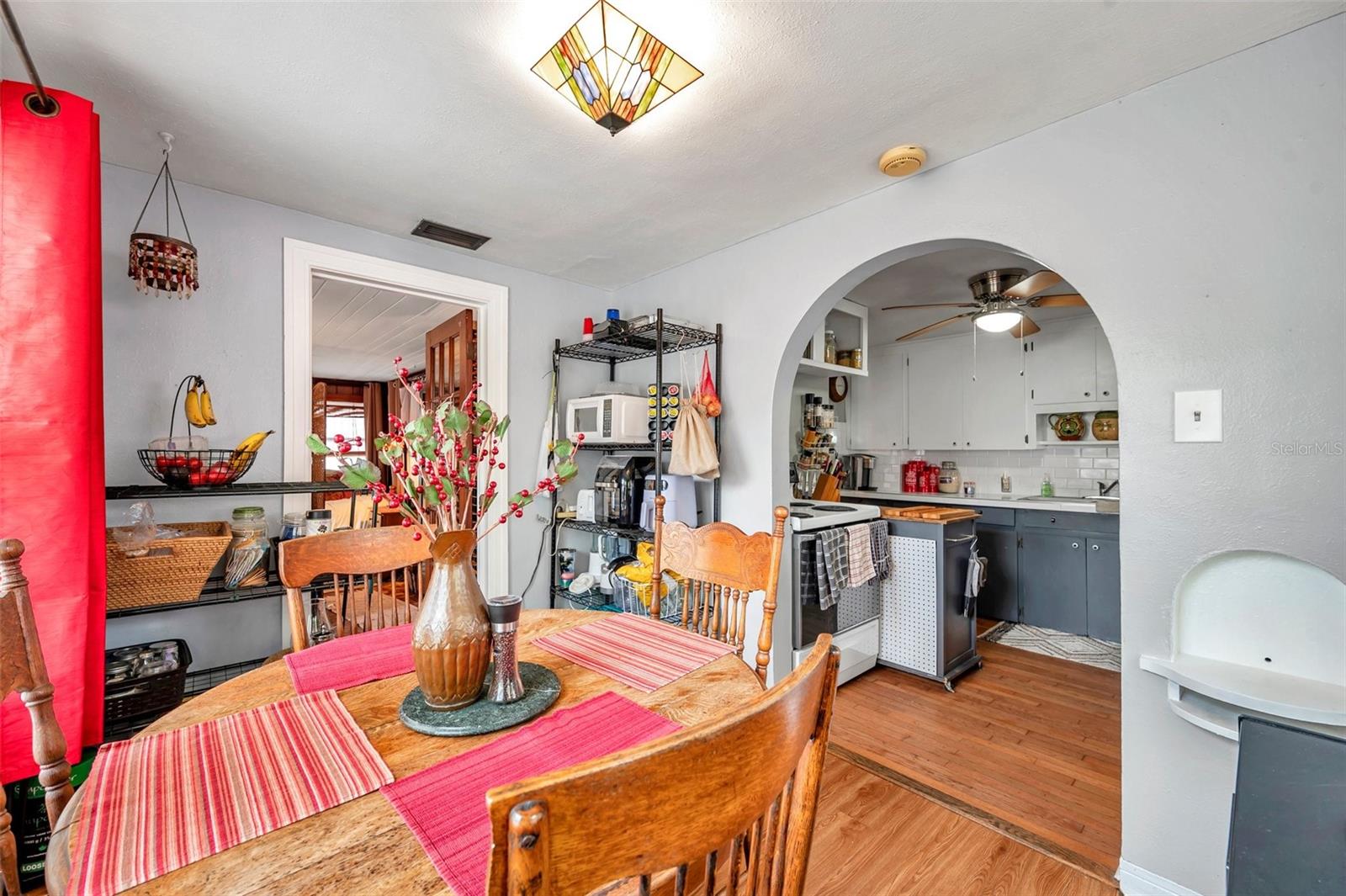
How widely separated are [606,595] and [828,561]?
1257mm

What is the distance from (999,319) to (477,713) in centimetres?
353

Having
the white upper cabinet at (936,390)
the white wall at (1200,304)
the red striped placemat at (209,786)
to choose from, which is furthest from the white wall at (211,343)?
Result: the white upper cabinet at (936,390)

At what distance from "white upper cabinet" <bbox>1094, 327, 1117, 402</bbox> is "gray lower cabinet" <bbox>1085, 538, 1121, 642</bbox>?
1.06 m

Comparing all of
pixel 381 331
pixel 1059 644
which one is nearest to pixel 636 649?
pixel 1059 644

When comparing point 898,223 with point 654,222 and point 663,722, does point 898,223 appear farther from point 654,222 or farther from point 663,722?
point 663,722

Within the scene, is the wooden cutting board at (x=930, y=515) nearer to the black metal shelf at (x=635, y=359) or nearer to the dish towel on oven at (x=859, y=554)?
the dish towel on oven at (x=859, y=554)

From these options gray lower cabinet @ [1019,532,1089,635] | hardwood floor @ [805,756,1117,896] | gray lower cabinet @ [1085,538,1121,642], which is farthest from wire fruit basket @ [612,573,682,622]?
gray lower cabinet @ [1085,538,1121,642]

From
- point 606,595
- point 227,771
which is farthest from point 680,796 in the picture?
point 606,595

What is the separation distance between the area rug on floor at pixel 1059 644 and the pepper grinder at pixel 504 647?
358 centimetres

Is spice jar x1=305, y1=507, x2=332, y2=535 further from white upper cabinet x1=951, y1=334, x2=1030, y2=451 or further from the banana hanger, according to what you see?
white upper cabinet x1=951, y1=334, x2=1030, y2=451

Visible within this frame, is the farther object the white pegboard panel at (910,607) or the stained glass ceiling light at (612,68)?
the white pegboard panel at (910,607)

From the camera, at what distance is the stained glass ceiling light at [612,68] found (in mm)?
1280

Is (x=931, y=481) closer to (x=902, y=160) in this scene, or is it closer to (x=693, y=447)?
(x=693, y=447)

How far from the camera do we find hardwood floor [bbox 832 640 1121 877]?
5.90ft
